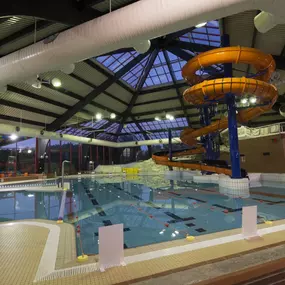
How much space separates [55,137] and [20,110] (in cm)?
348

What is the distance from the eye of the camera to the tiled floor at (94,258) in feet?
6.15

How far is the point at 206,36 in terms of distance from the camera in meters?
11.0

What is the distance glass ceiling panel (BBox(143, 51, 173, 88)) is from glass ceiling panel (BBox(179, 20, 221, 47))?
2801mm

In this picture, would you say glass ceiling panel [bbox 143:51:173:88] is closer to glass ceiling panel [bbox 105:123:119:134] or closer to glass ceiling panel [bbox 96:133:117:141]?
glass ceiling panel [bbox 105:123:119:134]

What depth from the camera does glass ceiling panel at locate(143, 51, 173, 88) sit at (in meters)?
14.9

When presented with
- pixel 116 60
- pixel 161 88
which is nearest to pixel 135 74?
pixel 161 88

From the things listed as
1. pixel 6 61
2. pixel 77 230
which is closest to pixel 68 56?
pixel 6 61

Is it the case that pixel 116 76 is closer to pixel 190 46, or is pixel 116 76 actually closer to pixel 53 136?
pixel 190 46

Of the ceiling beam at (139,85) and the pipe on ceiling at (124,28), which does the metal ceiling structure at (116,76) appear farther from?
the pipe on ceiling at (124,28)

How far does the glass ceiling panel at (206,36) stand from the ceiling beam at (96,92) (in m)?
2.82

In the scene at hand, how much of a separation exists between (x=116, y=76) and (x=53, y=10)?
986 centimetres

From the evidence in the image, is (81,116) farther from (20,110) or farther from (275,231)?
(275,231)

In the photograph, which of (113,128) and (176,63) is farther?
(113,128)

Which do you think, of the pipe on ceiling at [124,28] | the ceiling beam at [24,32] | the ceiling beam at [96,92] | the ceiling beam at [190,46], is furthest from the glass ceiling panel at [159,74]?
the pipe on ceiling at [124,28]
